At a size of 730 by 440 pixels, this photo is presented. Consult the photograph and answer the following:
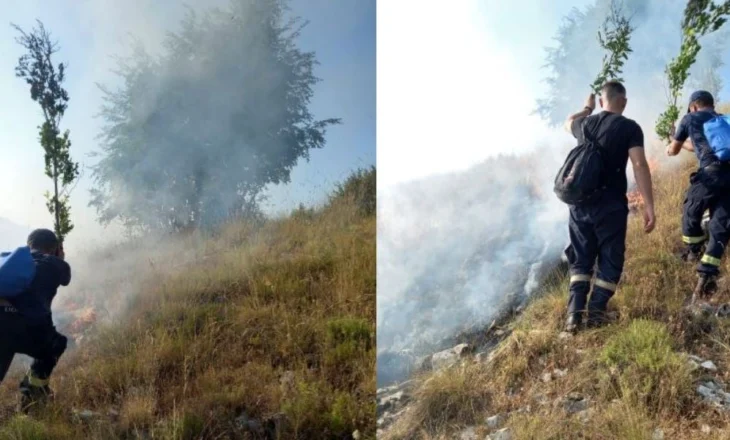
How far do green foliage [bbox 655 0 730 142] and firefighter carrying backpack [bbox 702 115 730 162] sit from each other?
0.66 feet

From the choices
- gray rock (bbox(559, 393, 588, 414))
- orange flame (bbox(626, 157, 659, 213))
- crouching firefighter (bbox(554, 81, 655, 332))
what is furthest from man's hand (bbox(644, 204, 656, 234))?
gray rock (bbox(559, 393, 588, 414))

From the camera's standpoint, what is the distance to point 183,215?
2.70 meters

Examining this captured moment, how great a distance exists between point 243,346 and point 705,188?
2184mm

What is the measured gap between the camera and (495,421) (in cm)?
265

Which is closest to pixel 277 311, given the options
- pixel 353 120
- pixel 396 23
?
pixel 353 120

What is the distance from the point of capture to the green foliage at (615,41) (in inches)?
116

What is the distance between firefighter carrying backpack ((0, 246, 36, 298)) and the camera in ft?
8.18

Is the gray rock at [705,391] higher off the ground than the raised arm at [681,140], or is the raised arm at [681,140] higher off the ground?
the raised arm at [681,140]

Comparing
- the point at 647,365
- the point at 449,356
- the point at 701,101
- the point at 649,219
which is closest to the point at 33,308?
the point at 449,356

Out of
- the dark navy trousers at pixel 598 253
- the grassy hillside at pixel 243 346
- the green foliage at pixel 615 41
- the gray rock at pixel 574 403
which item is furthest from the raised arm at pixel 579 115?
the gray rock at pixel 574 403

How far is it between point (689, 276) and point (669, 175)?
49 cm

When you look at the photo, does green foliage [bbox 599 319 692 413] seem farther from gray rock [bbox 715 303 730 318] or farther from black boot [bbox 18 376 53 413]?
black boot [bbox 18 376 53 413]

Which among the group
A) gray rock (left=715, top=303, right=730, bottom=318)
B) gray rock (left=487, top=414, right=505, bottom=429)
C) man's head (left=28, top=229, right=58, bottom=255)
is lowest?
gray rock (left=487, top=414, right=505, bottom=429)

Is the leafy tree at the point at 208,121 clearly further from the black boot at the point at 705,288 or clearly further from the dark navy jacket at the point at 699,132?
the black boot at the point at 705,288
